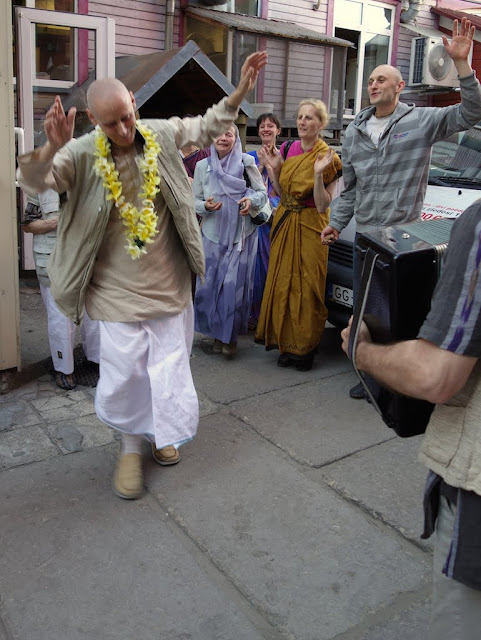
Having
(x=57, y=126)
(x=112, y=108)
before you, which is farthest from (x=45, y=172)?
(x=112, y=108)

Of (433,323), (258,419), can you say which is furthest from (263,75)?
(433,323)

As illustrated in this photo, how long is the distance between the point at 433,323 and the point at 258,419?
2.86m

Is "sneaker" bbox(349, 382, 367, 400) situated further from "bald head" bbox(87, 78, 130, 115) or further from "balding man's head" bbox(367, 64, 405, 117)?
"bald head" bbox(87, 78, 130, 115)

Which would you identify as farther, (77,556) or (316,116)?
(316,116)

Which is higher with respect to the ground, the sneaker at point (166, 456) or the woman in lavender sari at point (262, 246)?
the woman in lavender sari at point (262, 246)

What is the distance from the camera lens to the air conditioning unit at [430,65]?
42.9 feet

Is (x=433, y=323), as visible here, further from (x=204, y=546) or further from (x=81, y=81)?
(x=81, y=81)

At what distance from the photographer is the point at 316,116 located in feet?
15.3

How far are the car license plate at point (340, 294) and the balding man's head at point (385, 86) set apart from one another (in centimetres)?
139

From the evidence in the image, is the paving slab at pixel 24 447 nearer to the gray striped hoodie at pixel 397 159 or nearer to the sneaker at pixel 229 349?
the sneaker at pixel 229 349

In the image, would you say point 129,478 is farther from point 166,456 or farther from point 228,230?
point 228,230

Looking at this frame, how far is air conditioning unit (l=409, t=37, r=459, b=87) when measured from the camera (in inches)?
515

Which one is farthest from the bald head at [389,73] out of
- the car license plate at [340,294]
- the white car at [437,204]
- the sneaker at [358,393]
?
the sneaker at [358,393]

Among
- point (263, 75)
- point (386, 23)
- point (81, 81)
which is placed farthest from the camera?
point (386, 23)
